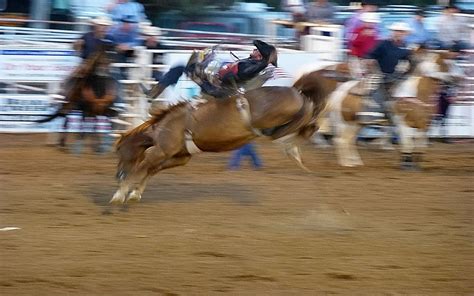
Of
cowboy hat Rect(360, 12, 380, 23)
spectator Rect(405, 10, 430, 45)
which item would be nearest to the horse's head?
cowboy hat Rect(360, 12, 380, 23)

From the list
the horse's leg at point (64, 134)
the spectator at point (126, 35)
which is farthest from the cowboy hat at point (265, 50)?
the spectator at point (126, 35)

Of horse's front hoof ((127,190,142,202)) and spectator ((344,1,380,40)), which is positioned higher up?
spectator ((344,1,380,40))

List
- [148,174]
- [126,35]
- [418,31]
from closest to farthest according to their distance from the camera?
[148,174] → [126,35] → [418,31]

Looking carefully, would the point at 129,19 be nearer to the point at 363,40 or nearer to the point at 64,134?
the point at 64,134

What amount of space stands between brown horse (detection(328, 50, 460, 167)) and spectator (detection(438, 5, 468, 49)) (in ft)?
8.40

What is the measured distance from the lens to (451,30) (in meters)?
14.6

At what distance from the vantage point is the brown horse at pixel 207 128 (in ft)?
27.6

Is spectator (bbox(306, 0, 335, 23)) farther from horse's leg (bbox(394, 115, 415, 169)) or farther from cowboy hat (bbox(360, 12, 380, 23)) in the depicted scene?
horse's leg (bbox(394, 115, 415, 169))

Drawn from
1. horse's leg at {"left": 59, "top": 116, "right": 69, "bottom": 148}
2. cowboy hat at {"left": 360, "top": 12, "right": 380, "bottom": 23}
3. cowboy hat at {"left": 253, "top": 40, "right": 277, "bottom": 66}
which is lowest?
horse's leg at {"left": 59, "top": 116, "right": 69, "bottom": 148}

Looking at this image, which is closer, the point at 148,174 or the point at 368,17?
the point at 148,174

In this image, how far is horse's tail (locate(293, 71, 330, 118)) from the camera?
340 inches

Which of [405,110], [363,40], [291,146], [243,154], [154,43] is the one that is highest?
[363,40]

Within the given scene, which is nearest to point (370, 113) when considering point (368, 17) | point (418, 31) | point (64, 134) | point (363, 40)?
point (363, 40)

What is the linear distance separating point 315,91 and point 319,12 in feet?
23.8
